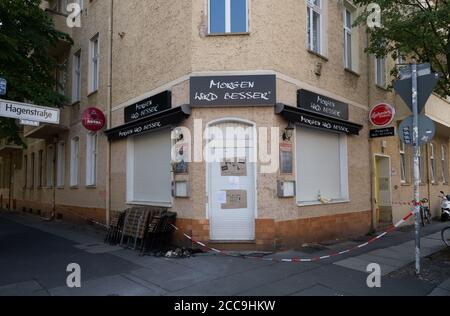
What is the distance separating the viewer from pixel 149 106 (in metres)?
10.9

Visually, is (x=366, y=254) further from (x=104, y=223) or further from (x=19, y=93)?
(x=19, y=93)

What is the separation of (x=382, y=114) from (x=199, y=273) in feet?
27.3

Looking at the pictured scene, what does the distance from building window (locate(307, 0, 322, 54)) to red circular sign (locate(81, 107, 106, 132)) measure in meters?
7.07

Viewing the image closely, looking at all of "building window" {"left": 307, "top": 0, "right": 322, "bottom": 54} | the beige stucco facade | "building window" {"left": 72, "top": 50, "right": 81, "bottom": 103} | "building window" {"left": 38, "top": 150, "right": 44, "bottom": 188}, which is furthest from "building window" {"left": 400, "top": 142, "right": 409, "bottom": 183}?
"building window" {"left": 38, "top": 150, "right": 44, "bottom": 188}

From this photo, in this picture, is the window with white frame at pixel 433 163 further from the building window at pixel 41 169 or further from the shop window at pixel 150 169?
the building window at pixel 41 169

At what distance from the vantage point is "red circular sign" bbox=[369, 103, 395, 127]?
12547 mm

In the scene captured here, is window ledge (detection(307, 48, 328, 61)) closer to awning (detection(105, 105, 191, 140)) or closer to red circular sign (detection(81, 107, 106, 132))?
awning (detection(105, 105, 191, 140))

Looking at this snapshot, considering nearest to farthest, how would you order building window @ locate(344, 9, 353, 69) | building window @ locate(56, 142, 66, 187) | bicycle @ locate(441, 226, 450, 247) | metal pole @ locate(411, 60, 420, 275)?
metal pole @ locate(411, 60, 420, 275) < bicycle @ locate(441, 226, 450, 247) < building window @ locate(344, 9, 353, 69) < building window @ locate(56, 142, 66, 187)

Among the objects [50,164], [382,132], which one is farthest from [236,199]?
[50,164]

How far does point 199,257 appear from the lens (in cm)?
856

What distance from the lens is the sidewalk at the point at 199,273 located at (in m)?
6.36

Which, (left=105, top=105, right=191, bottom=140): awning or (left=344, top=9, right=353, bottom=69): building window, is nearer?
(left=105, top=105, right=191, bottom=140): awning

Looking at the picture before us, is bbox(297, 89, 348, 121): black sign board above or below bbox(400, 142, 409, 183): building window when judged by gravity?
above
